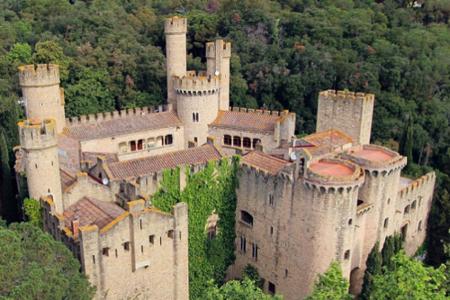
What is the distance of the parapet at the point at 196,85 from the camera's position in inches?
1741

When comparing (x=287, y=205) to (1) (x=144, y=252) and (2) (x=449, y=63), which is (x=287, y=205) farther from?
(2) (x=449, y=63)

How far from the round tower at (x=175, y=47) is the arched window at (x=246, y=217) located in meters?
14.7

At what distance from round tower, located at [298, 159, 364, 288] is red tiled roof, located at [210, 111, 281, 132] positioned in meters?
11.6

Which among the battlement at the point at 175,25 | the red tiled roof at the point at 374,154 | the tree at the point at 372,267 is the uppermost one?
the battlement at the point at 175,25

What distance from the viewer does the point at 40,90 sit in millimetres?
37594

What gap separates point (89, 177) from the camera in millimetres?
33562

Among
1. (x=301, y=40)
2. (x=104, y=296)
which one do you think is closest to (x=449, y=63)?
(x=301, y=40)

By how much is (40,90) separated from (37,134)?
29.5 feet

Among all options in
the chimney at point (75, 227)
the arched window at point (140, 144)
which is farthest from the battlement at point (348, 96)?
the chimney at point (75, 227)

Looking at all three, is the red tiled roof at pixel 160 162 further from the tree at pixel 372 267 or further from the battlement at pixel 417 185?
the battlement at pixel 417 185

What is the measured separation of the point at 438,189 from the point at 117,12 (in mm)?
57149

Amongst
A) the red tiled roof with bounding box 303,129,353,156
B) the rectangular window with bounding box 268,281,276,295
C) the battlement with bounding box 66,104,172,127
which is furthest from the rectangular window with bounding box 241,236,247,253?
the battlement with bounding box 66,104,172,127

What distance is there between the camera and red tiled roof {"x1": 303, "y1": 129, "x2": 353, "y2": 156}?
116ft

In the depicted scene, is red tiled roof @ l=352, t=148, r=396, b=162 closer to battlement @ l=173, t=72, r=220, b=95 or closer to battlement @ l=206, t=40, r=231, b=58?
battlement @ l=173, t=72, r=220, b=95
